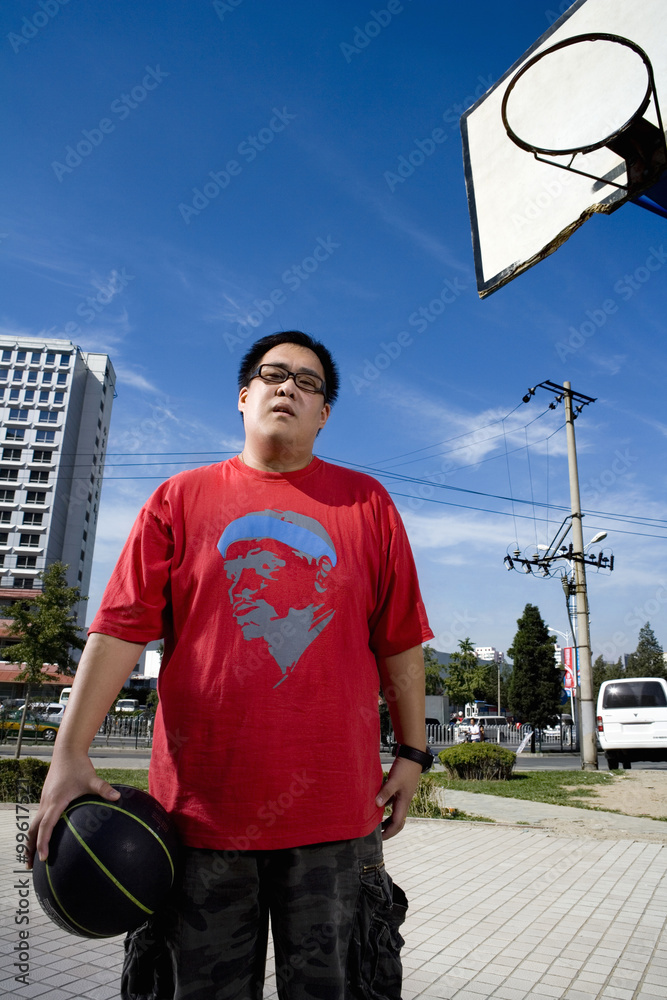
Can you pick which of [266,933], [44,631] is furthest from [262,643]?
[44,631]

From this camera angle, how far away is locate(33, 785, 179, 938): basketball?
1.55 m

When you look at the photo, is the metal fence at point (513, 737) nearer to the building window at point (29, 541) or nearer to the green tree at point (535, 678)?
the green tree at point (535, 678)

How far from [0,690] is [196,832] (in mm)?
66806

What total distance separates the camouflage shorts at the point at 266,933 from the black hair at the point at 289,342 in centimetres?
148

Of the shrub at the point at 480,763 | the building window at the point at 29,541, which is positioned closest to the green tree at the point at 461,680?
the shrub at the point at 480,763

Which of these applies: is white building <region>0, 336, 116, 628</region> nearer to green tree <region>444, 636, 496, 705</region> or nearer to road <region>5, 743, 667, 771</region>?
green tree <region>444, 636, 496, 705</region>

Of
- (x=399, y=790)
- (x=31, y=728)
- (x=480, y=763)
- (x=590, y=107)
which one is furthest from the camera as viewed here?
(x=31, y=728)

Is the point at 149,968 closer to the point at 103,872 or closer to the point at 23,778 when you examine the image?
the point at 103,872

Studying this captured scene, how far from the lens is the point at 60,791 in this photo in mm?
1625

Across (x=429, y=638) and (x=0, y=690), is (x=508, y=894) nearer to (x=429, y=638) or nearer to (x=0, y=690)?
(x=429, y=638)

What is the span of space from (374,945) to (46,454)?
8110 centimetres

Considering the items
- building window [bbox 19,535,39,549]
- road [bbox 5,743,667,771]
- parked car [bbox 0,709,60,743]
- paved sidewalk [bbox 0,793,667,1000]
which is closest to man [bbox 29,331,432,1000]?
paved sidewalk [bbox 0,793,667,1000]

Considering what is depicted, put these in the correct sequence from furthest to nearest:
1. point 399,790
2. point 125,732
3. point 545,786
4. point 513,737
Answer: point 513,737 → point 125,732 → point 545,786 → point 399,790

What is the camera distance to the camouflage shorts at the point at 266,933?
158cm
